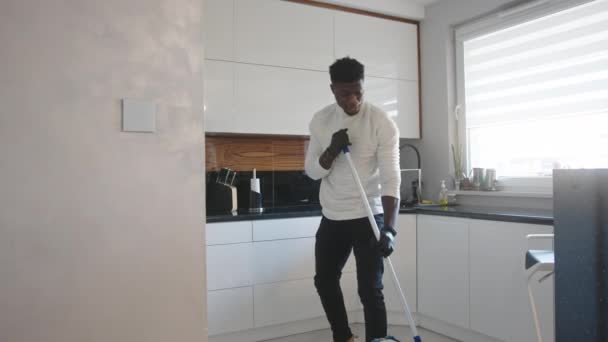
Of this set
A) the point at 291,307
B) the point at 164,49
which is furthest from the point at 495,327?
the point at 164,49

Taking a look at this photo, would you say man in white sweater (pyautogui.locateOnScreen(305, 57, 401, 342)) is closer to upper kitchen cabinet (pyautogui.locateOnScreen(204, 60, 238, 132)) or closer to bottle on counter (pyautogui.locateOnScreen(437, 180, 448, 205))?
upper kitchen cabinet (pyautogui.locateOnScreen(204, 60, 238, 132))

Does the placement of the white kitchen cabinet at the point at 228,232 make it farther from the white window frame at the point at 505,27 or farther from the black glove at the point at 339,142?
the white window frame at the point at 505,27

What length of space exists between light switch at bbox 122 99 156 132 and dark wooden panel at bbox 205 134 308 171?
1.73m

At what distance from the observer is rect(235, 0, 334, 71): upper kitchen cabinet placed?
3.00 metres

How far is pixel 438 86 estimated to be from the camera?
351 centimetres

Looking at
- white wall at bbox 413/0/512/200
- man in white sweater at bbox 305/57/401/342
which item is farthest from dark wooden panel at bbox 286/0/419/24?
man in white sweater at bbox 305/57/401/342

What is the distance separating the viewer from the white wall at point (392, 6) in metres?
3.32

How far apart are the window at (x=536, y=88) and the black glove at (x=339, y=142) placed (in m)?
1.15

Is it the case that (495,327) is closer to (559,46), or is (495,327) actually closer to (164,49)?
(559,46)

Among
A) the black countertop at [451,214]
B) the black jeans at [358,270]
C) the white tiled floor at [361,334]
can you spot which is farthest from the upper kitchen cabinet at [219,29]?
the white tiled floor at [361,334]

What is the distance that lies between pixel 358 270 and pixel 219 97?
1.48 metres

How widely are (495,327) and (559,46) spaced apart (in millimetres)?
1667

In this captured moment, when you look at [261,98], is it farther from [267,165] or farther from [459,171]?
[459,171]

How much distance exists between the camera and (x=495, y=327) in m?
2.53
